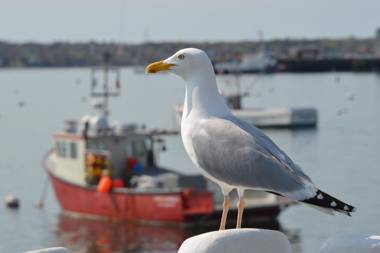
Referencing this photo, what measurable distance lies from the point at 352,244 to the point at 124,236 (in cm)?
2094

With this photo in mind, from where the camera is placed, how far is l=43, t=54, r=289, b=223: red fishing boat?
25531 mm

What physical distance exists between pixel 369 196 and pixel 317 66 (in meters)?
130

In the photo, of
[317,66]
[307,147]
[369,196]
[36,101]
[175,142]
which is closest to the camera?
[369,196]

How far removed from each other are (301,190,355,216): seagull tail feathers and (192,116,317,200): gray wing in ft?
0.97

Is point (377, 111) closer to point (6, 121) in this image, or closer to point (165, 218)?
point (6, 121)

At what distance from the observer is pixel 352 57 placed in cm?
16250

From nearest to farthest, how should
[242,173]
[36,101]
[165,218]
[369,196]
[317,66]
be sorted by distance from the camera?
[242,173] < [165,218] < [369,196] < [36,101] < [317,66]

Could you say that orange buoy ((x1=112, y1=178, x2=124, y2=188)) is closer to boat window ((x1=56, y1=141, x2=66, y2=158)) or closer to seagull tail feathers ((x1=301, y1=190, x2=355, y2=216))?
boat window ((x1=56, y1=141, x2=66, y2=158))

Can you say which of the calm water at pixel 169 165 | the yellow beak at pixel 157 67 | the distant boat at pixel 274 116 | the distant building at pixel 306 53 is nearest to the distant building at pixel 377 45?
the distant building at pixel 306 53

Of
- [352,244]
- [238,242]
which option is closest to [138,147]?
[238,242]

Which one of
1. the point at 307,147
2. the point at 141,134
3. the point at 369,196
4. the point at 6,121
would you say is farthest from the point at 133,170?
the point at 6,121

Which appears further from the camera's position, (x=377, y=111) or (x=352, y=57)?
(x=352, y=57)

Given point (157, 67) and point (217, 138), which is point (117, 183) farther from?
point (217, 138)

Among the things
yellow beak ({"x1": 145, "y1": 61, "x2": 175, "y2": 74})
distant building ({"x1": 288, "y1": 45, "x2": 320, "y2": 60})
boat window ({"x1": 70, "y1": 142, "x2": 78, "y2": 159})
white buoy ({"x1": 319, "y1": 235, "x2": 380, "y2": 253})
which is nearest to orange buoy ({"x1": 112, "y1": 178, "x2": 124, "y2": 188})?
boat window ({"x1": 70, "y1": 142, "x2": 78, "y2": 159})
